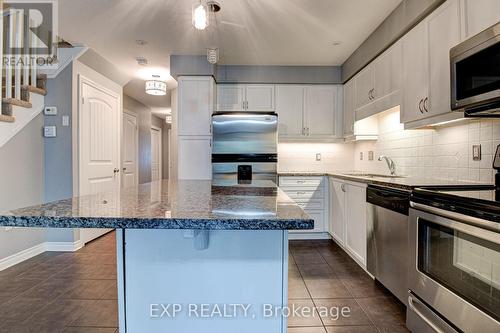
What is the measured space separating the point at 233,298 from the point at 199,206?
13.8 inches

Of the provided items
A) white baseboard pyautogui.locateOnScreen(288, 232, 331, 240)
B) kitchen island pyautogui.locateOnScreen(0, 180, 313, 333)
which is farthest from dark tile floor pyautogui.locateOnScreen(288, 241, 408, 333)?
kitchen island pyautogui.locateOnScreen(0, 180, 313, 333)

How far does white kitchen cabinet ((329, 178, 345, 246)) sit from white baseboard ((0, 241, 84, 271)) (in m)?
3.08

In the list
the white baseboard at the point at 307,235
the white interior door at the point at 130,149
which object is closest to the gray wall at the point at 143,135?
the white interior door at the point at 130,149

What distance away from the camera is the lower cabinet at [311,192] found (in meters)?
3.74

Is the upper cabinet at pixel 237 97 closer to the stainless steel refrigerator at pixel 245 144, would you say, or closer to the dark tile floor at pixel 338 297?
the stainless steel refrigerator at pixel 245 144

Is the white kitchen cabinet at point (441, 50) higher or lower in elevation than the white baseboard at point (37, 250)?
higher

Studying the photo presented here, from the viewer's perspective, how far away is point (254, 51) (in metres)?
3.55

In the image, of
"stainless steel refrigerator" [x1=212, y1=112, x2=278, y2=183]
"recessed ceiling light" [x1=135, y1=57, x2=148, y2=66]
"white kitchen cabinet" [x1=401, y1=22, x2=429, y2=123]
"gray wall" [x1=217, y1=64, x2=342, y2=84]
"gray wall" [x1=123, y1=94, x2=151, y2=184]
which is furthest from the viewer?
"gray wall" [x1=123, y1=94, x2=151, y2=184]

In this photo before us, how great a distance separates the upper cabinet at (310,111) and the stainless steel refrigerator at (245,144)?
0.52 metres

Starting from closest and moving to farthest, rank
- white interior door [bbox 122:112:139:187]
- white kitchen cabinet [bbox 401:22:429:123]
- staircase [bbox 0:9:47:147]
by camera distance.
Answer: white kitchen cabinet [bbox 401:22:429:123] → staircase [bbox 0:9:47:147] → white interior door [bbox 122:112:139:187]

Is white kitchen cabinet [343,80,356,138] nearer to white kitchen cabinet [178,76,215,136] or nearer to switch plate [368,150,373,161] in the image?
switch plate [368,150,373,161]

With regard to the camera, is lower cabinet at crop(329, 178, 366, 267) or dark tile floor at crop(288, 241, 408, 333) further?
lower cabinet at crop(329, 178, 366, 267)

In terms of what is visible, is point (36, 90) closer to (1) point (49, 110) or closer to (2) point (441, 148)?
(1) point (49, 110)

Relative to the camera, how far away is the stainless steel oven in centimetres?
122
